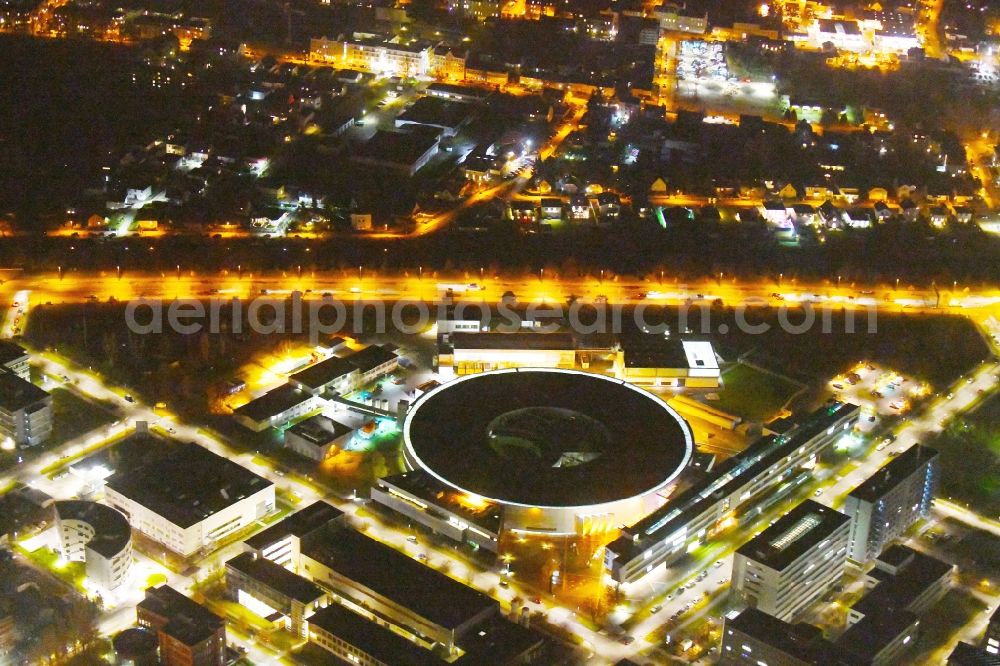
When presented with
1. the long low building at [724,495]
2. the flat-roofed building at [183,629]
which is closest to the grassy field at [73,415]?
the flat-roofed building at [183,629]

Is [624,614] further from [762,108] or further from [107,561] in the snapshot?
[762,108]

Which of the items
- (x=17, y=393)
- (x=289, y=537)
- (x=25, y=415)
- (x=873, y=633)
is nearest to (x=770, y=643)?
(x=873, y=633)

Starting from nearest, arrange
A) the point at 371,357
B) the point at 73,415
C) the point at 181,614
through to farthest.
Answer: the point at 181,614
the point at 73,415
the point at 371,357

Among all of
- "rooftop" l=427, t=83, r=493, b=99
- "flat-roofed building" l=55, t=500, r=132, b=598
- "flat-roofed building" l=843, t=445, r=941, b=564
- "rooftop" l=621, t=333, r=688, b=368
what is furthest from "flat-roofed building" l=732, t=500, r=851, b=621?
"rooftop" l=427, t=83, r=493, b=99

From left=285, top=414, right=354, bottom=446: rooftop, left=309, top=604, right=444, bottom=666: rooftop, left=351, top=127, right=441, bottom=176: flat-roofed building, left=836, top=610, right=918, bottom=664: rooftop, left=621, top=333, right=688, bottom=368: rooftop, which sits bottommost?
left=309, top=604, right=444, bottom=666: rooftop

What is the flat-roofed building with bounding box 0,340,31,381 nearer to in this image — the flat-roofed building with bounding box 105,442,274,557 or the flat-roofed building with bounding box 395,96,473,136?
the flat-roofed building with bounding box 105,442,274,557

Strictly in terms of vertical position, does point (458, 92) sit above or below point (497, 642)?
above

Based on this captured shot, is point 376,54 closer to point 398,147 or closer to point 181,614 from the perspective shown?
point 398,147
